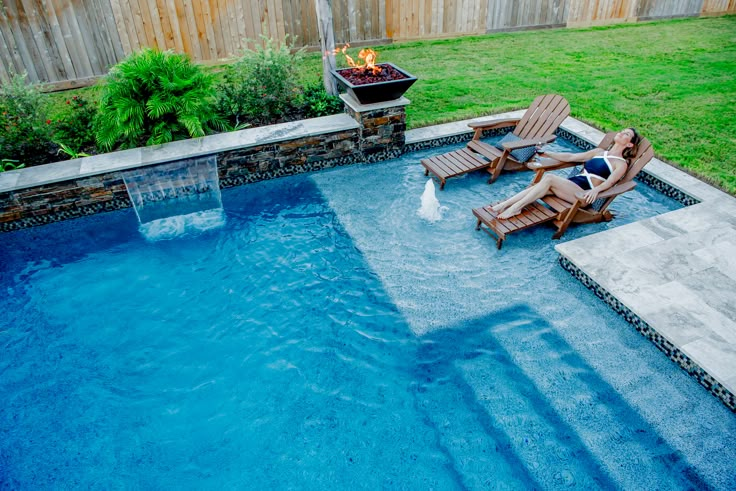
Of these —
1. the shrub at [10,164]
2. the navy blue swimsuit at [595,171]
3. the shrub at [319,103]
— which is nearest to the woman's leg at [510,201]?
the navy blue swimsuit at [595,171]

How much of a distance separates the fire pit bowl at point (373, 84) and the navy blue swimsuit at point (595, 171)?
2335 mm

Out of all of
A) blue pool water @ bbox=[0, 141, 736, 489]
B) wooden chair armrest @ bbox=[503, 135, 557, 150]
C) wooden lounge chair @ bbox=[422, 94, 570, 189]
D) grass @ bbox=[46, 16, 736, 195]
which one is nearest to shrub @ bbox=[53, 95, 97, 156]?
blue pool water @ bbox=[0, 141, 736, 489]

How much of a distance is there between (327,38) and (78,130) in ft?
11.8

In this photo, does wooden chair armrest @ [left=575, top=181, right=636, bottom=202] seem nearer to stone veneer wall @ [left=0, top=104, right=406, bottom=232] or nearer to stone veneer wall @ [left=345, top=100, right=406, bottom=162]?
stone veneer wall @ [left=345, top=100, right=406, bottom=162]

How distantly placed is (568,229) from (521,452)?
9.40ft

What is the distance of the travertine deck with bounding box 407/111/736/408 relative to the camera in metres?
3.81

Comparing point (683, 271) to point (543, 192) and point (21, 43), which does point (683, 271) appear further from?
point (21, 43)

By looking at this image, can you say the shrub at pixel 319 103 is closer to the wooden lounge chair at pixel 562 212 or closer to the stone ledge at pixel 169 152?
the stone ledge at pixel 169 152

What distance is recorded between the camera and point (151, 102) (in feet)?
20.1

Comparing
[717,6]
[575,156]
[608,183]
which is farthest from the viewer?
[717,6]

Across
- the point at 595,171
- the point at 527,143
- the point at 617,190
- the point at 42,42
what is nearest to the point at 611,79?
the point at 527,143

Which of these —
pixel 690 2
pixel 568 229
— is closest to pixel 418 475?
pixel 568 229

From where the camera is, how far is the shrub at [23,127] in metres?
6.17

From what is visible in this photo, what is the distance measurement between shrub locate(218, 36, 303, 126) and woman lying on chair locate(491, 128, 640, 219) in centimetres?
361
